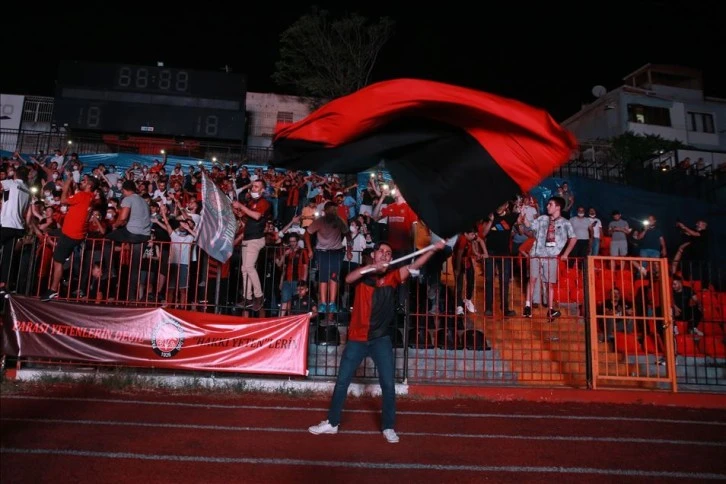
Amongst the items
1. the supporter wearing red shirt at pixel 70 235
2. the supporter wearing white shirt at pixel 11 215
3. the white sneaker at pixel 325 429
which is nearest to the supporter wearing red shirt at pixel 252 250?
the supporter wearing red shirt at pixel 70 235

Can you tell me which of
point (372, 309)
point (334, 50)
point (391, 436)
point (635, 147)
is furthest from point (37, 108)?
point (391, 436)

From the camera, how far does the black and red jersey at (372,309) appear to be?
6504mm

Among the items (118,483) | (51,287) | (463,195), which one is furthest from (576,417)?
(51,287)

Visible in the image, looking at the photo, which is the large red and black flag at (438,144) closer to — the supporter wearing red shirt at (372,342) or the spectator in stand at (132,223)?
the supporter wearing red shirt at (372,342)

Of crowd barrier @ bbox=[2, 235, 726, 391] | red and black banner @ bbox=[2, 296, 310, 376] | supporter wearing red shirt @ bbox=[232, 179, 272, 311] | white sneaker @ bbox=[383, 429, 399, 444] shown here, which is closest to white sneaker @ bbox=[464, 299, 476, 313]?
crowd barrier @ bbox=[2, 235, 726, 391]

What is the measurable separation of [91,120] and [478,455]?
2347cm

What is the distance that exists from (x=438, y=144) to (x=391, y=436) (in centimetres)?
336

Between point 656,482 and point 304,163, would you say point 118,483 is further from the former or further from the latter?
point 656,482

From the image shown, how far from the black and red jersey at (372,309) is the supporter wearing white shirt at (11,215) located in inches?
253

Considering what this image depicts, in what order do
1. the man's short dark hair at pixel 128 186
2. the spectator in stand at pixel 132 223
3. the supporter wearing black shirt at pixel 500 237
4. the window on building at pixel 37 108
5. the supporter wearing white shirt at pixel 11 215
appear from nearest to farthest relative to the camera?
1. the supporter wearing white shirt at pixel 11 215
2. the spectator in stand at pixel 132 223
3. the man's short dark hair at pixel 128 186
4. the supporter wearing black shirt at pixel 500 237
5. the window on building at pixel 37 108

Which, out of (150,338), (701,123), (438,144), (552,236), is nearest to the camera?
(438,144)

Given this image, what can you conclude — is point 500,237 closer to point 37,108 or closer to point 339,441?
point 339,441

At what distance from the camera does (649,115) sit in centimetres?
3997

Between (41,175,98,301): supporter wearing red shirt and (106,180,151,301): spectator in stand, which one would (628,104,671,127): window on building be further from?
(41,175,98,301): supporter wearing red shirt
